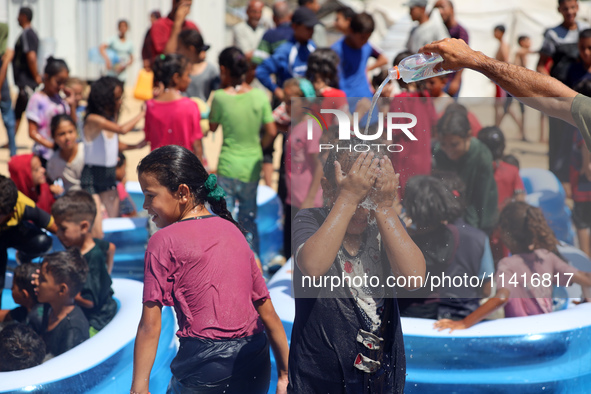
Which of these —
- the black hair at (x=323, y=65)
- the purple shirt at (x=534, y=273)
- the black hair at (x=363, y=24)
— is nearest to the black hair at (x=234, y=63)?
the black hair at (x=323, y=65)

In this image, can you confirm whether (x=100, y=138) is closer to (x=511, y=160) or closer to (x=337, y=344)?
(x=511, y=160)

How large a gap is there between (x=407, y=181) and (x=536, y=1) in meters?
15.1

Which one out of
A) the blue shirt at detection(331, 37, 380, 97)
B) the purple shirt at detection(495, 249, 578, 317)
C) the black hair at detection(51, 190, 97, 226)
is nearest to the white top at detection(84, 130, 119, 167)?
the black hair at detection(51, 190, 97, 226)

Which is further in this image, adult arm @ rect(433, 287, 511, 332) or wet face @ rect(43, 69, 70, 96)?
wet face @ rect(43, 69, 70, 96)

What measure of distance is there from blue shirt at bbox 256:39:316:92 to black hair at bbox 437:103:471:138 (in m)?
3.84

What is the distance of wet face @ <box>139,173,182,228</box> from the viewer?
2.40 meters

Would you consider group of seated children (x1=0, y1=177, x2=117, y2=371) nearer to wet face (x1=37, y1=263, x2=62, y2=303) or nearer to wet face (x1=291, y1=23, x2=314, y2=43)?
wet face (x1=37, y1=263, x2=62, y2=303)

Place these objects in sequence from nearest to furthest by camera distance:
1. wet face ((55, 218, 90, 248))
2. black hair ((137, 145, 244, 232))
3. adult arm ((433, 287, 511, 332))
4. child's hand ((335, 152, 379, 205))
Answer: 1. child's hand ((335, 152, 379, 205))
2. black hair ((137, 145, 244, 232))
3. adult arm ((433, 287, 511, 332))
4. wet face ((55, 218, 90, 248))

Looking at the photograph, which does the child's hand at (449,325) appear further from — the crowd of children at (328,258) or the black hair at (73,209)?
the black hair at (73,209)

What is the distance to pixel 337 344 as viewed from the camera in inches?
89.1

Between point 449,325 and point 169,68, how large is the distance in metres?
2.76

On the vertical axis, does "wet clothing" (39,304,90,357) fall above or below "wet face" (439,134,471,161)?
below

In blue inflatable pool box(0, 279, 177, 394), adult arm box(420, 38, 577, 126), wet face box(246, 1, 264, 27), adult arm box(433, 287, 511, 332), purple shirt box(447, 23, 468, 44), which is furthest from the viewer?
wet face box(246, 1, 264, 27)

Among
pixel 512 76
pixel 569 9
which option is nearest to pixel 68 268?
pixel 512 76
